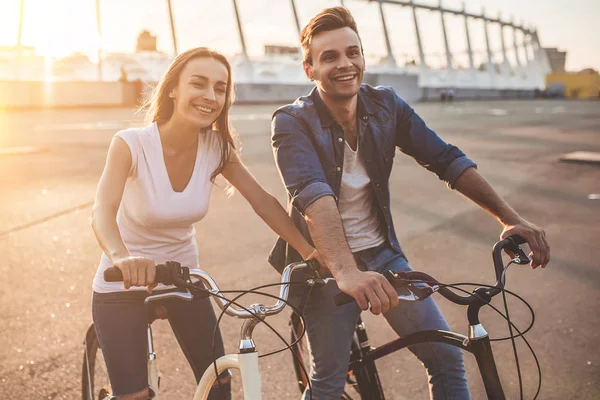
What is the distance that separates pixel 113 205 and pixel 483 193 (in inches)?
56.9

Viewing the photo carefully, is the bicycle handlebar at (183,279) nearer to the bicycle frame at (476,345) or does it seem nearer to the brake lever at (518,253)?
the bicycle frame at (476,345)

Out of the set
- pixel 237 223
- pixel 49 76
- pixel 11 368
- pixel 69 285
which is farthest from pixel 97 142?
pixel 49 76

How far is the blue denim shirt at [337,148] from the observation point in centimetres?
235

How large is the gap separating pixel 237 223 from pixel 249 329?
245 inches

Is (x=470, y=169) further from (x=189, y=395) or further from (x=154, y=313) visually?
(x=189, y=395)

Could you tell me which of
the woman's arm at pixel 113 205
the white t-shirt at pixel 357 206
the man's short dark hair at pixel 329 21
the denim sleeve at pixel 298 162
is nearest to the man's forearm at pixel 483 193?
the white t-shirt at pixel 357 206

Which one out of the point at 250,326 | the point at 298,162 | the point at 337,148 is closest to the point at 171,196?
the point at 298,162

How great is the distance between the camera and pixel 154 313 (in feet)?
8.48

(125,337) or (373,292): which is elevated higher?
(373,292)

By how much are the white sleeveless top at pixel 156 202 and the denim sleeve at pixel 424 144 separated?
0.80m

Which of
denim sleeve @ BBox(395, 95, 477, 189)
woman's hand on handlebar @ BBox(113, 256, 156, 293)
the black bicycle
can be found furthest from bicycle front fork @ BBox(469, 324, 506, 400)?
woman's hand on handlebar @ BBox(113, 256, 156, 293)

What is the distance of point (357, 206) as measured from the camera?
255cm

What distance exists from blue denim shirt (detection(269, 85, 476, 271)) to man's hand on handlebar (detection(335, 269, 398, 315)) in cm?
45

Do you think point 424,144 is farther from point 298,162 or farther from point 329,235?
point 329,235
